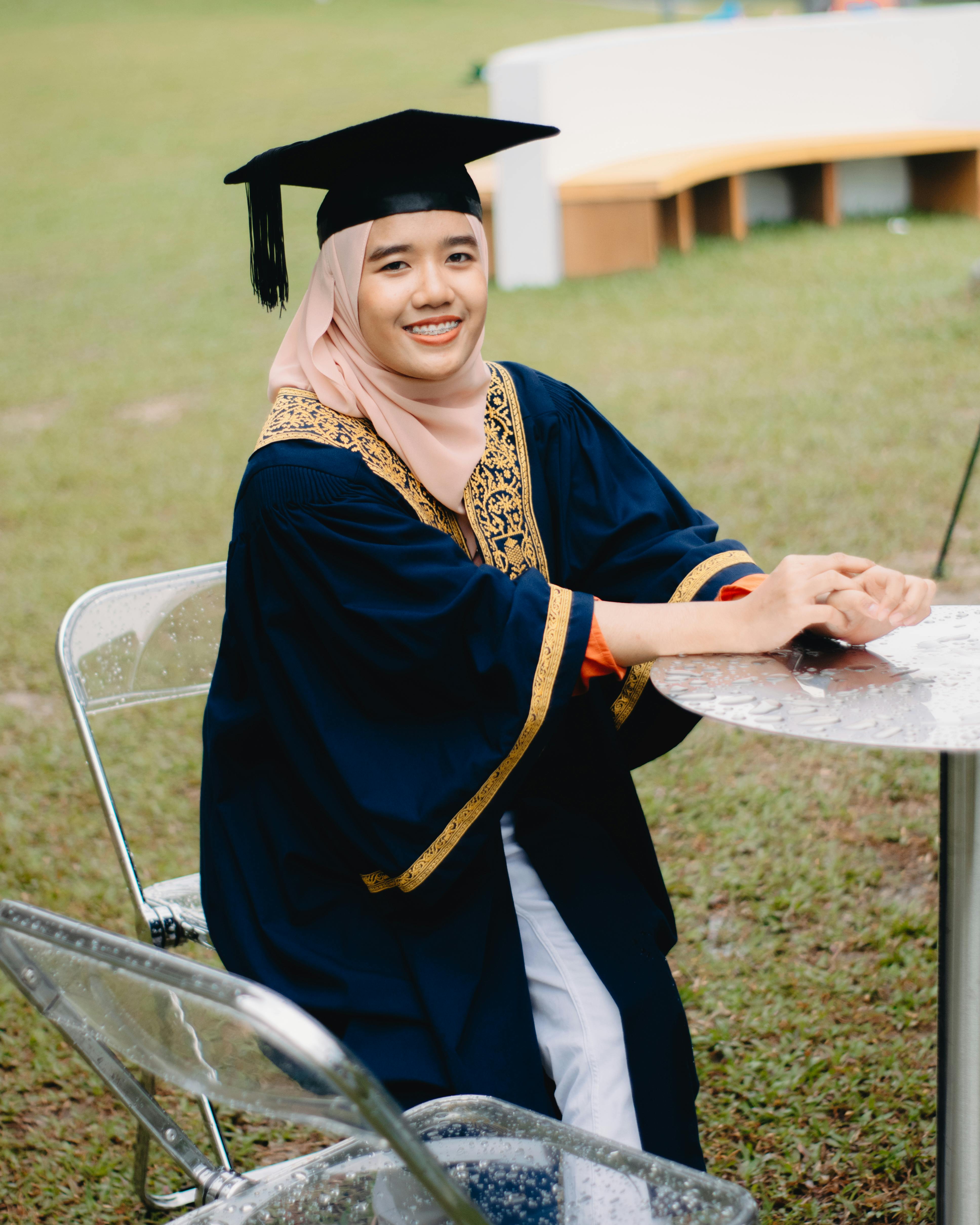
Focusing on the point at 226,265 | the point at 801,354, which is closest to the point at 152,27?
the point at 226,265

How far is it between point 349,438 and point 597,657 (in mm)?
468

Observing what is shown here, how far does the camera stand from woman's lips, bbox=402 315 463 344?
182 cm

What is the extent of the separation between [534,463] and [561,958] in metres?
0.75

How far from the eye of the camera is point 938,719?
1404mm

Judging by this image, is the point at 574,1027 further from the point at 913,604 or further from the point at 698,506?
the point at 698,506

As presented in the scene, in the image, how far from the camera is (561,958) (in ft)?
5.96

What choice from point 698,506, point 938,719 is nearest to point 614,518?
point 938,719

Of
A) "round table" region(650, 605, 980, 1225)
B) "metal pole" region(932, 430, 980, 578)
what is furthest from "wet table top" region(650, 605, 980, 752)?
"metal pole" region(932, 430, 980, 578)

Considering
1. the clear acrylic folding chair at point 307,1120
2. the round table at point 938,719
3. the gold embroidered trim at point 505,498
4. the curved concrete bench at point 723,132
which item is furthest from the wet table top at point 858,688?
the curved concrete bench at point 723,132

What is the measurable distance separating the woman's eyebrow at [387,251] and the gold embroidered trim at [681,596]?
625mm

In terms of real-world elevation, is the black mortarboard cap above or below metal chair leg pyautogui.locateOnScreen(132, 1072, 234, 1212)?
above

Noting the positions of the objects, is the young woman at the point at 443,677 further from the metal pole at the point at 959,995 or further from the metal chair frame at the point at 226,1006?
the metal chair frame at the point at 226,1006

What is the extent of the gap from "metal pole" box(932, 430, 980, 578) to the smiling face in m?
2.53

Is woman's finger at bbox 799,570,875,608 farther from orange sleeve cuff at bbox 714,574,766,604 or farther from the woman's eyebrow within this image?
the woman's eyebrow
